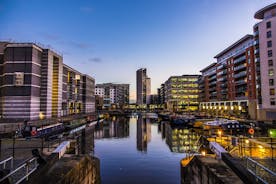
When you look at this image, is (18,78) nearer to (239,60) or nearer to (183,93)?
(239,60)

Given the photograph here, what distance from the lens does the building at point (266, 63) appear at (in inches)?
2616

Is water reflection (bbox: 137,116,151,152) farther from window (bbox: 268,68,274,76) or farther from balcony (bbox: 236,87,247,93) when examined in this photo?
balcony (bbox: 236,87,247,93)

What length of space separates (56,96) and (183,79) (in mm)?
141251

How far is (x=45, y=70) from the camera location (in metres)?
65.0

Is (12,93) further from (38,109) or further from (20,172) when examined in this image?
(20,172)

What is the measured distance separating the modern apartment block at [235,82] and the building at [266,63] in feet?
34.6

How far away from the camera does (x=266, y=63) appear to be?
6881 centimetres

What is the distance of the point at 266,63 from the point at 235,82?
29.8 metres

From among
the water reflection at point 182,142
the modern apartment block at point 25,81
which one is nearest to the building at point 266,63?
the water reflection at point 182,142

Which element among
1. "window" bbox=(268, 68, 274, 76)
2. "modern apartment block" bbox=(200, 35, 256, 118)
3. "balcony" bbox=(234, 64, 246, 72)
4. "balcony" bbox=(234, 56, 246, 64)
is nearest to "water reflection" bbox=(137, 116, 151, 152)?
"modern apartment block" bbox=(200, 35, 256, 118)

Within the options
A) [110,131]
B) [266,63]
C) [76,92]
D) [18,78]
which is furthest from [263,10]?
[76,92]

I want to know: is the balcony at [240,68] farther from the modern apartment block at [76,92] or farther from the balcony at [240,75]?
the modern apartment block at [76,92]

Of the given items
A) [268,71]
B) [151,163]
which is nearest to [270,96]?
[268,71]

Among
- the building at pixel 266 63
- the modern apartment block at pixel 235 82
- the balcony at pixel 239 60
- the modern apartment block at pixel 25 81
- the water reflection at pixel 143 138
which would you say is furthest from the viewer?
the balcony at pixel 239 60
